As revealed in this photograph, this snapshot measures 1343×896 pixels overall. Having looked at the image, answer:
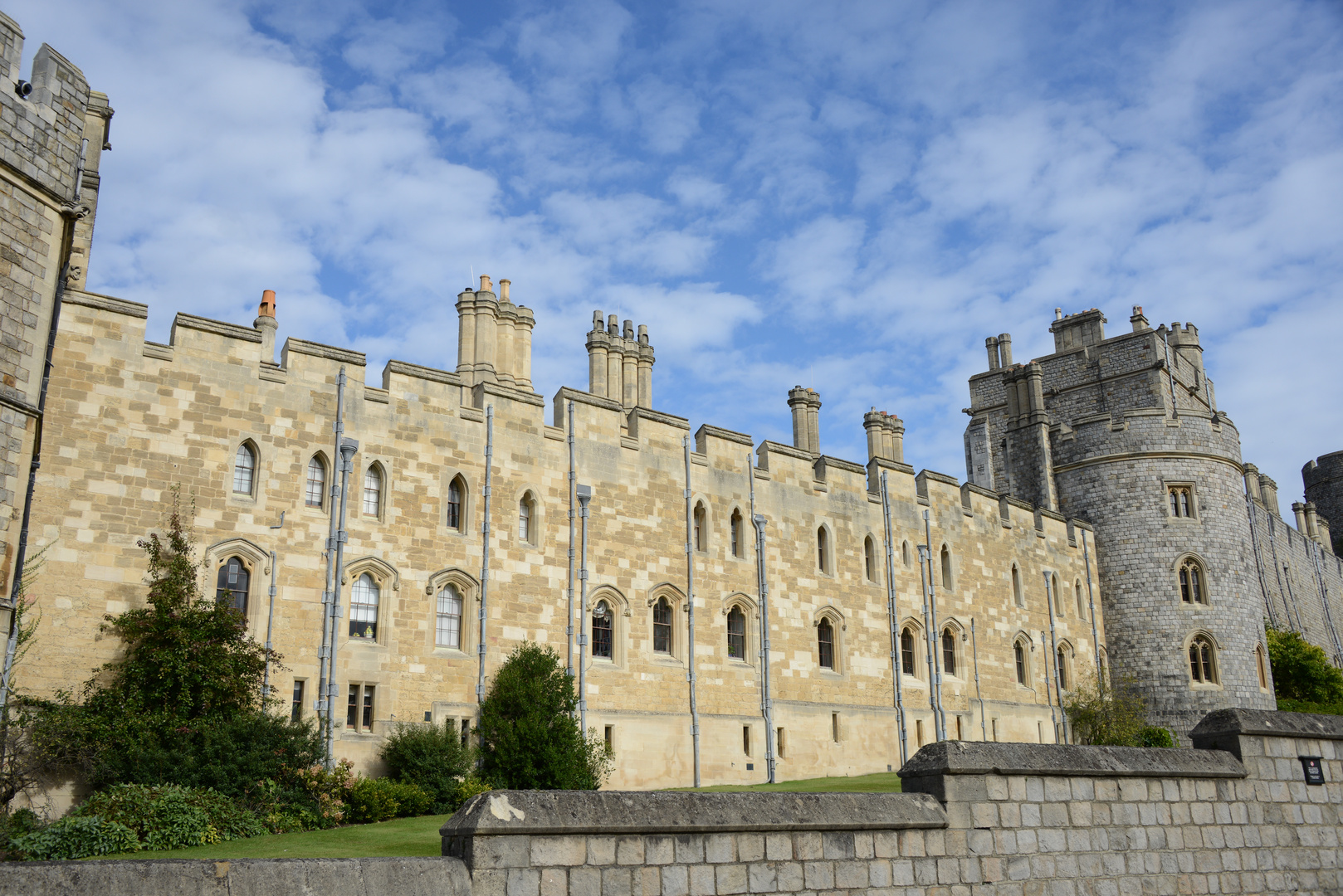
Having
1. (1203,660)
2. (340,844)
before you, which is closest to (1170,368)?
(1203,660)

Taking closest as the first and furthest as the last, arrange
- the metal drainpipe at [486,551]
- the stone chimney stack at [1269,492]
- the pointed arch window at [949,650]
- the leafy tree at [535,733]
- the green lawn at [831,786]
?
the leafy tree at [535,733]
the metal drainpipe at [486,551]
the green lawn at [831,786]
the pointed arch window at [949,650]
the stone chimney stack at [1269,492]

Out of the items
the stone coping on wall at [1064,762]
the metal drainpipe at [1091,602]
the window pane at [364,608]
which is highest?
the metal drainpipe at [1091,602]

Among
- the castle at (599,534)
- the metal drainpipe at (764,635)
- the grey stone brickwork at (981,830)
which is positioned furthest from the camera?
the metal drainpipe at (764,635)

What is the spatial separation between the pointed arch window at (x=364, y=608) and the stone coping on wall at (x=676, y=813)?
11347 mm

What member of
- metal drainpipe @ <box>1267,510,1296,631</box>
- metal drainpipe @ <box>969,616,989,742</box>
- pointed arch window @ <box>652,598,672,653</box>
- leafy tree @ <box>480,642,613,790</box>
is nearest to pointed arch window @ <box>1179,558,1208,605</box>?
metal drainpipe @ <box>969,616,989,742</box>

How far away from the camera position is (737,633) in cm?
2483

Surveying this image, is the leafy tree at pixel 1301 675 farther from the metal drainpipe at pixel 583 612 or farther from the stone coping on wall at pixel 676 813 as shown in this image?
the stone coping on wall at pixel 676 813

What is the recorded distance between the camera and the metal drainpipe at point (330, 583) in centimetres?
1853

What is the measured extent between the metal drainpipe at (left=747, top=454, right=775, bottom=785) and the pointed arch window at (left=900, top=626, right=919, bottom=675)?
498 cm

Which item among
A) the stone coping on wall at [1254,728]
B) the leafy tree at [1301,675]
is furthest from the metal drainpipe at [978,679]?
the stone coping on wall at [1254,728]

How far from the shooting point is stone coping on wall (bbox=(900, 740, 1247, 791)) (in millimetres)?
10234

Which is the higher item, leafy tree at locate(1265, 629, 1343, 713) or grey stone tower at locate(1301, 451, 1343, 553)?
grey stone tower at locate(1301, 451, 1343, 553)

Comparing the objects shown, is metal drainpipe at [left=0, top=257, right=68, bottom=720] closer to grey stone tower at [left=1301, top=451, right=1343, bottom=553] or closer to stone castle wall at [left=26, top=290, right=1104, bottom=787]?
stone castle wall at [left=26, top=290, right=1104, bottom=787]

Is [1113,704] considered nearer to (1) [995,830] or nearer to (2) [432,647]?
(2) [432,647]
